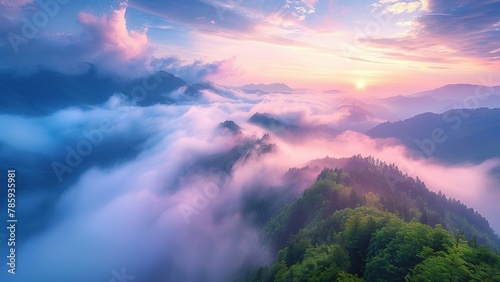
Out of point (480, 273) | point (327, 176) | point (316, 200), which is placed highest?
point (327, 176)

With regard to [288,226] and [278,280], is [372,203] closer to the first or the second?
[288,226]

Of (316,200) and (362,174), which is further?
(362,174)

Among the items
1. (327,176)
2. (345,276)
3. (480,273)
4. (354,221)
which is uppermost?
(327,176)

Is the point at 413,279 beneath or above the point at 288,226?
beneath

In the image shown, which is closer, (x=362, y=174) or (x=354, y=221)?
(x=354, y=221)

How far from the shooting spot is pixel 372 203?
10338 cm

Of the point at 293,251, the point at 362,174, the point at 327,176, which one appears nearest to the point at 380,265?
the point at 293,251

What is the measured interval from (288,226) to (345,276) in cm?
9478

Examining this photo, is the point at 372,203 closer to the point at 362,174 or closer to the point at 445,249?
the point at 362,174

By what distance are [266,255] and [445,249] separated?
102527 millimetres

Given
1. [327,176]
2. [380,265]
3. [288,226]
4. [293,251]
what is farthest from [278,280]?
[327,176]

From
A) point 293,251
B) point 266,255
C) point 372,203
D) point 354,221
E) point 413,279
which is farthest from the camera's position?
point 266,255

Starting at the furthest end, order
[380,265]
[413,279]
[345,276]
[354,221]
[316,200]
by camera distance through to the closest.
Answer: [316,200] < [354,221] < [380,265] < [345,276] < [413,279]

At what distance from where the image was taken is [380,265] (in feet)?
134
